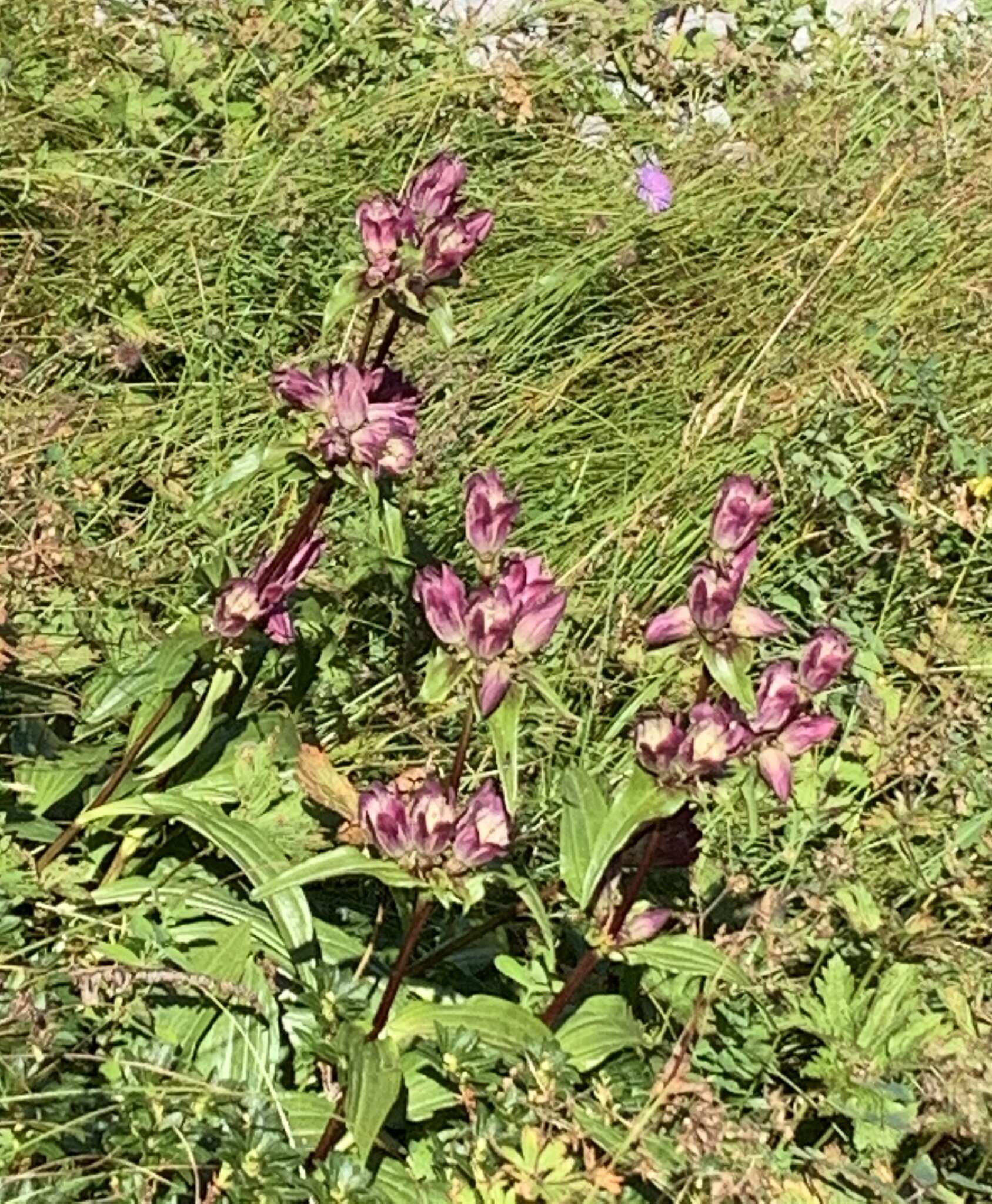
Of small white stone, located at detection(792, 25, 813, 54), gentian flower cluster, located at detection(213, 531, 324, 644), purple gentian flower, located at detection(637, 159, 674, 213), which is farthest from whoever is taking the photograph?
small white stone, located at detection(792, 25, 813, 54)

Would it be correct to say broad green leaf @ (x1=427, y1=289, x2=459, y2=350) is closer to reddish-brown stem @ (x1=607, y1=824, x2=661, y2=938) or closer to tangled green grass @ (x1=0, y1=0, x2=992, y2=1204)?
tangled green grass @ (x1=0, y1=0, x2=992, y2=1204)

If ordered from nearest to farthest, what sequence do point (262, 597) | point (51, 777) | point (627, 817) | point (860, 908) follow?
point (627, 817), point (262, 597), point (51, 777), point (860, 908)

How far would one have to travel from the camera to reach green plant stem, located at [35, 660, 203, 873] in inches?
78.2

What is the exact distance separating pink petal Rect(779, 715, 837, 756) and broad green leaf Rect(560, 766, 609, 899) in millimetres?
198

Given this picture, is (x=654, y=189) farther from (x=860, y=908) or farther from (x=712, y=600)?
(x=712, y=600)

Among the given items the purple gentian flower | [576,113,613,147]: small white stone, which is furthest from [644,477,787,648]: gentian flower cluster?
[576,113,613,147]: small white stone

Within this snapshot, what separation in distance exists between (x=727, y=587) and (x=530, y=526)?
1.11 metres

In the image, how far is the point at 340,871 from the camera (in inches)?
62.9

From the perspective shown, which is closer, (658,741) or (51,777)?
(658,741)

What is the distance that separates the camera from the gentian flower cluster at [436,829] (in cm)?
159

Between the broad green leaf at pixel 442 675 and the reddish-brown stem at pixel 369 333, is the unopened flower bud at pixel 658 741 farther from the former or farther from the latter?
the reddish-brown stem at pixel 369 333

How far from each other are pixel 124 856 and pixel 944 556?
4.77 ft

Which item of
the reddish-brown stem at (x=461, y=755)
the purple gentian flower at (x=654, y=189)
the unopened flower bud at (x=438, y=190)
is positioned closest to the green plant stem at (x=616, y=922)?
the reddish-brown stem at (x=461, y=755)

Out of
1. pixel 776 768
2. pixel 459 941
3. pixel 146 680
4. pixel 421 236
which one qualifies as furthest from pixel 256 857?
pixel 421 236
